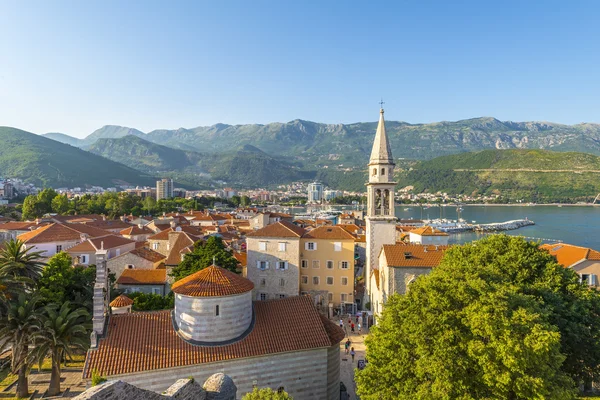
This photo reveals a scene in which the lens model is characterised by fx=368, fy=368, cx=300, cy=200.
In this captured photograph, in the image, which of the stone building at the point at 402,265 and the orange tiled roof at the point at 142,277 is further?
the orange tiled roof at the point at 142,277

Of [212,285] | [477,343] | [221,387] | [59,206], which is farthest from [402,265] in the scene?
[59,206]

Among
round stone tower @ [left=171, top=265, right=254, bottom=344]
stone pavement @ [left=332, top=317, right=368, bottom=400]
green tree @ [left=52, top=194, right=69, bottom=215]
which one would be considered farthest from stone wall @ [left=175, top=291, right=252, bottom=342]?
green tree @ [left=52, top=194, right=69, bottom=215]

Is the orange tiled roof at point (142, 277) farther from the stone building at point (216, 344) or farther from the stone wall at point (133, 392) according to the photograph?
the stone wall at point (133, 392)

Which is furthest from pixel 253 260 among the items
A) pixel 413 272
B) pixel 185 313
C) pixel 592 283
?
pixel 592 283

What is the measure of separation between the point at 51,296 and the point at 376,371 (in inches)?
795

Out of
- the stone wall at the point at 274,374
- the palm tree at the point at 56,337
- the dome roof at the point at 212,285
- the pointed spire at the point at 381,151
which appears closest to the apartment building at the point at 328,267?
the pointed spire at the point at 381,151

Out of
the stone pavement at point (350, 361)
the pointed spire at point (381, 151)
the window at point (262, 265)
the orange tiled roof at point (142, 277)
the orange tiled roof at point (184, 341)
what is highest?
the pointed spire at point (381, 151)

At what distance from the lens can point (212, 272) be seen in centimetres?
1834

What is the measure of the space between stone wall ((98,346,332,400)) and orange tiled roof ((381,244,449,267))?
1102 cm

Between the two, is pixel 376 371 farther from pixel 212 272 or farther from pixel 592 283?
pixel 592 283

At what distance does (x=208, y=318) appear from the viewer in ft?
55.8

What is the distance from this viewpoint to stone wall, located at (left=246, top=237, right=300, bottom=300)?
114 feet

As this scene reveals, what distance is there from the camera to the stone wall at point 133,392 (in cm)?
920

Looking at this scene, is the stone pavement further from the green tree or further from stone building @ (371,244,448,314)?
the green tree
